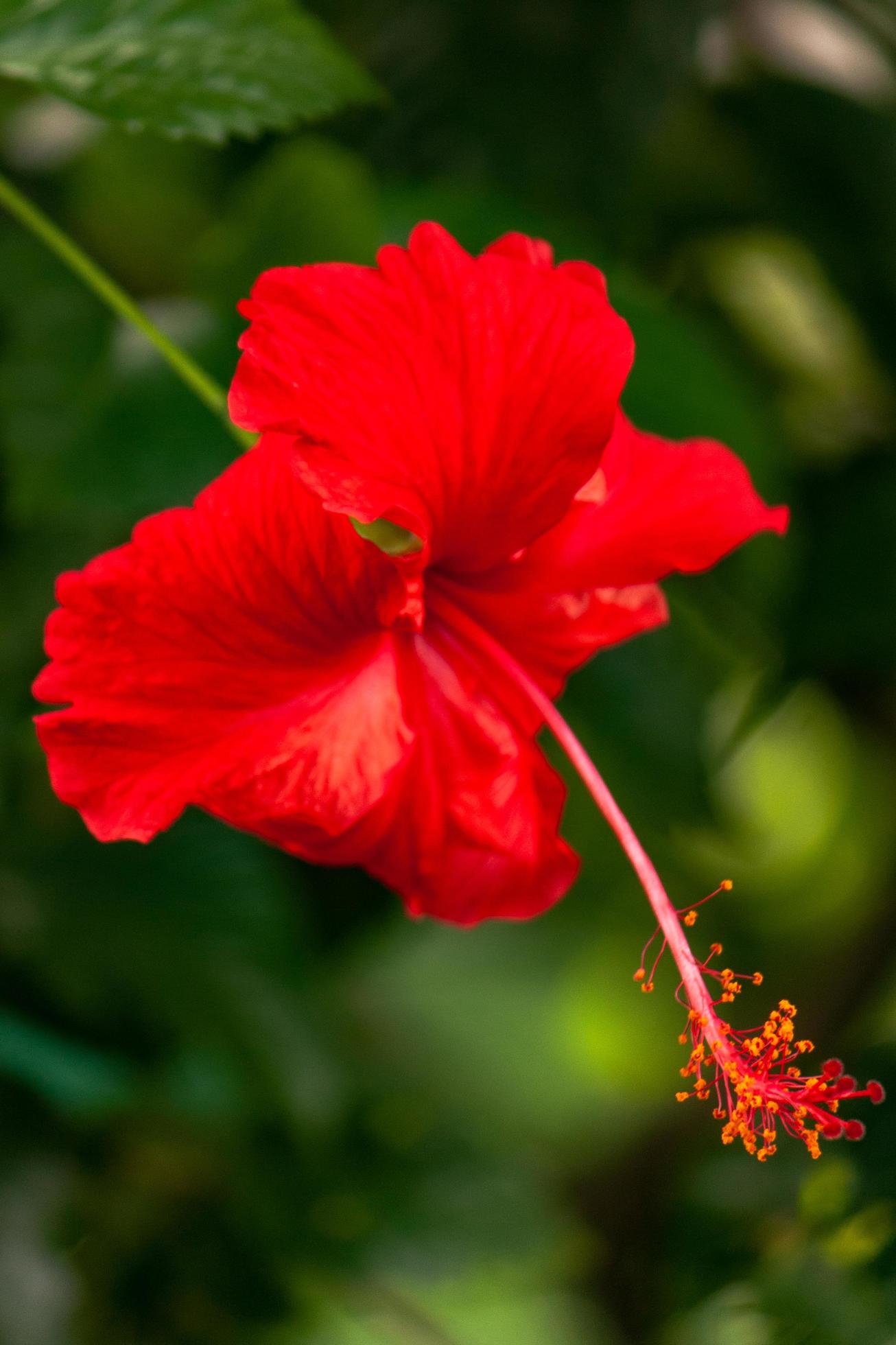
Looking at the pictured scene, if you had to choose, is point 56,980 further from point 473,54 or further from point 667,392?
point 473,54

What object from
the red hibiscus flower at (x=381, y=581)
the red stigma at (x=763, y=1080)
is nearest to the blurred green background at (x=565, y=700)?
the red stigma at (x=763, y=1080)

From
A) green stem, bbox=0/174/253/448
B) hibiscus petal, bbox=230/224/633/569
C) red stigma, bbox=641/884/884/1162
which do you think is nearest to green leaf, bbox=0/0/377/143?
green stem, bbox=0/174/253/448

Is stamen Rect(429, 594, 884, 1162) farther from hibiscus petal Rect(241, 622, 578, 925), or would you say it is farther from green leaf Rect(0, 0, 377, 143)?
green leaf Rect(0, 0, 377, 143)

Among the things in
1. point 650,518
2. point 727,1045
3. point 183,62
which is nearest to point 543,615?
point 650,518

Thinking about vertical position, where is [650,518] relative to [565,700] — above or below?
above

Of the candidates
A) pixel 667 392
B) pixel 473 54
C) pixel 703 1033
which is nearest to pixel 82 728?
pixel 703 1033

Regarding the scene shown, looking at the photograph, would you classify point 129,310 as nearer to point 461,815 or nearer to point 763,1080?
point 461,815
